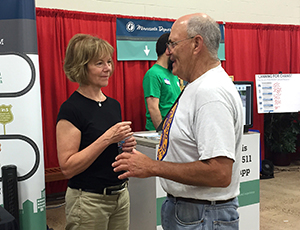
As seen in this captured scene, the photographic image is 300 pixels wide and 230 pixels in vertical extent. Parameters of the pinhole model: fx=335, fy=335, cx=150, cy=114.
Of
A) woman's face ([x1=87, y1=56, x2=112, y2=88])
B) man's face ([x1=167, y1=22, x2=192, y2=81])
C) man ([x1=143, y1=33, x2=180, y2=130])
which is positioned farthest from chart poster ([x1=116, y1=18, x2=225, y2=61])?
man's face ([x1=167, y1=22, x2=192, y2=81])

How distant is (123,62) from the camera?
4.21 m

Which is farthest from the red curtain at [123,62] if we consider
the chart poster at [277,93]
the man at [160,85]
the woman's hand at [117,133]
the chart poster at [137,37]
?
the woman's hand at [117,133]

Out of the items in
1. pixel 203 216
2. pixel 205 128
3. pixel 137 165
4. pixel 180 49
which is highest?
pixel 180 49

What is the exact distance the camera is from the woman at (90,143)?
1521 millimetres

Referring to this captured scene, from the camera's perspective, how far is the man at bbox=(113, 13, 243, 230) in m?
1.10

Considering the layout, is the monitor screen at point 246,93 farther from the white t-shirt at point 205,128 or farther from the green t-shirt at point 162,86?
the white t-shirt at point 205,128

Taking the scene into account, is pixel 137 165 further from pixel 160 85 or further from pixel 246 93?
pixel 246 93

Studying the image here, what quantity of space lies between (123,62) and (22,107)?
108 inches

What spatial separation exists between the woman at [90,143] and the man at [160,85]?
4.45ft

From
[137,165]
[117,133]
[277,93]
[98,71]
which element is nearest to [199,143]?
[137,165]

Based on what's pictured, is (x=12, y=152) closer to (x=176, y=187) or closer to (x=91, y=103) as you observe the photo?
(x=91, y=103)

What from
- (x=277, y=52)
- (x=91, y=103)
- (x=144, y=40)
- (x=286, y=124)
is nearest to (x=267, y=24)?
(x=277, y=52)

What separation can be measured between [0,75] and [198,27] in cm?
92

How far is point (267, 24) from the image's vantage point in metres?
5.38
